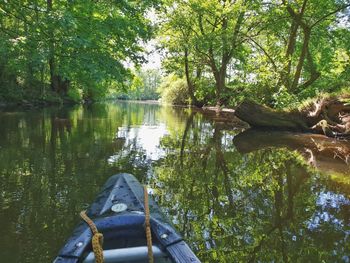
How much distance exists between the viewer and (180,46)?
26.7m

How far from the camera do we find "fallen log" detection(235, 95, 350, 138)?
40.0 feet

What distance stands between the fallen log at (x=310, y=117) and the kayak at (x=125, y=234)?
10.4 metres

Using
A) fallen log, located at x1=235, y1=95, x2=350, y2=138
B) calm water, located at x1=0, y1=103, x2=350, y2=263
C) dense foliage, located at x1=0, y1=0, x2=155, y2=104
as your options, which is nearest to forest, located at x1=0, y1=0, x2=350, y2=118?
dense foliage, located at x1=0, y1=0, x2=155, y2=104

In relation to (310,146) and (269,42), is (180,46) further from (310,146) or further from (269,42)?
(310,146)

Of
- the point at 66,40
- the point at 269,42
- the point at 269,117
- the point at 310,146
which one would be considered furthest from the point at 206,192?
the point at 269,42

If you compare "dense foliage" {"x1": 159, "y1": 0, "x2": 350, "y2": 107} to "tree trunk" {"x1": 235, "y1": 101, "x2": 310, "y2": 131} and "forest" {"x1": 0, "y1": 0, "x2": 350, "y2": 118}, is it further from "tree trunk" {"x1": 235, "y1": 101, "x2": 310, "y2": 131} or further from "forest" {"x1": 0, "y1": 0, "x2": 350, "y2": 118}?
"tree trunk" {"x1": 235, "y1": 101, "x2": 310, "y2": 131}

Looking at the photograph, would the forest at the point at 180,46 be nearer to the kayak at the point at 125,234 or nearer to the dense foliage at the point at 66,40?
the dense foliage at the point at 66,40

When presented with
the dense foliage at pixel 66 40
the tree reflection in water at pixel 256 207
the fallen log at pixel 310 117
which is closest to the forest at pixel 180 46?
the dense foliage at pixel 66 40

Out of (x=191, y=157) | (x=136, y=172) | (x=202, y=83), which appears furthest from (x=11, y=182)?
(x=202, y=83)

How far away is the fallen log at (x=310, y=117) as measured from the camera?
1220 centimetres

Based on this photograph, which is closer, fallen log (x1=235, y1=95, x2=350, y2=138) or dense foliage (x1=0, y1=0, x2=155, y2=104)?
dense foliage (x1=0, y1=0, x2=155, y2=104)

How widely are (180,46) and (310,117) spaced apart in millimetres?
15603

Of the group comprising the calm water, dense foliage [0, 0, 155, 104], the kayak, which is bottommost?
the calm water

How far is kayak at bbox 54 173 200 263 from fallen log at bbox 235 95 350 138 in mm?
10369
